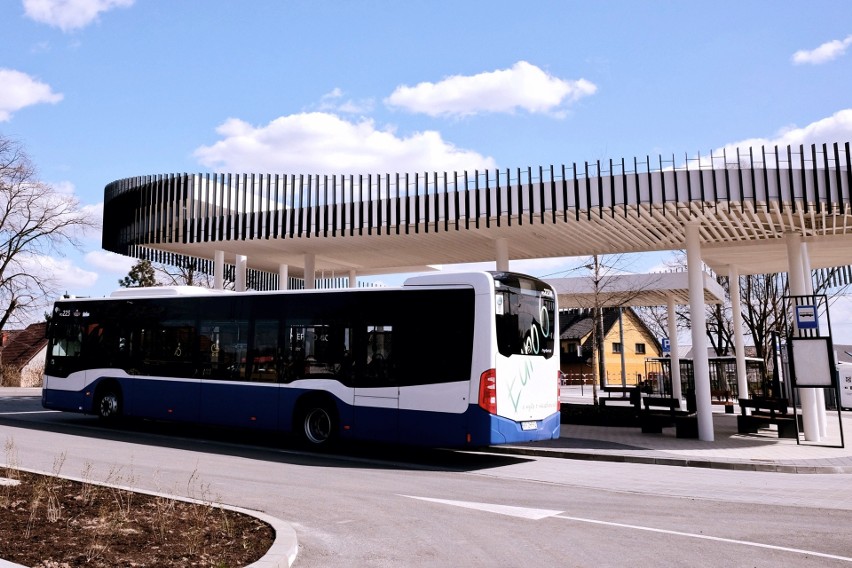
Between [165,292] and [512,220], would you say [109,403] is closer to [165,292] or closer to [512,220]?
[165,292]

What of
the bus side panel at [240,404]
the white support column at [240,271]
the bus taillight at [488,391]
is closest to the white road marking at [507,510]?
the bus taillight at [488,391]

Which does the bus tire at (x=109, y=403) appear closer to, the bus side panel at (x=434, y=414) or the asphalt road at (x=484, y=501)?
the asphalt road at (x=484, y=501)

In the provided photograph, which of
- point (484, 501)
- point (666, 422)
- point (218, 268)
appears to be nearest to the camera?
point (484, 501)

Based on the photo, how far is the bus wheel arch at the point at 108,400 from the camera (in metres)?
16.9

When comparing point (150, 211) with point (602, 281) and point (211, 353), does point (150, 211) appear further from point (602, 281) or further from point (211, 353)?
point (602, 281)

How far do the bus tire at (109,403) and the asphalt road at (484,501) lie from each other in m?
1.58

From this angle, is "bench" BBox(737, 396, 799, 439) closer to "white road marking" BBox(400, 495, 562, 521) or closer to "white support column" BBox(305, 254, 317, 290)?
"white road marking" BBox(400, 495, 562, 521)

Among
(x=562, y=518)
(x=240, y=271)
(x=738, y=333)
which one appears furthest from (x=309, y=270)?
(x=562, y=518)

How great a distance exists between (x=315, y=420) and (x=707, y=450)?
806cm

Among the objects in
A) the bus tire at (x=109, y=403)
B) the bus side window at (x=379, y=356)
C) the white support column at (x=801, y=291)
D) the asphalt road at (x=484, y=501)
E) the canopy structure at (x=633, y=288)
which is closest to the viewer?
the asphalt road at (x=484, y=501)

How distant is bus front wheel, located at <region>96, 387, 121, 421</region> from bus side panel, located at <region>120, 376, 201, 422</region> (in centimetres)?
34

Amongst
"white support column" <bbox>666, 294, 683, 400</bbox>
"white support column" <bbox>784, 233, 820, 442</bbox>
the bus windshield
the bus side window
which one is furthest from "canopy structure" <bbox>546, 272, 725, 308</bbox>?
the bus side window

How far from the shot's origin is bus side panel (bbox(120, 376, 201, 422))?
15.6 metres

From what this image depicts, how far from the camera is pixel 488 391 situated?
12.0 metres
